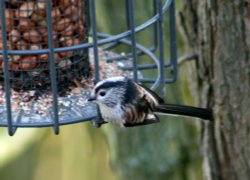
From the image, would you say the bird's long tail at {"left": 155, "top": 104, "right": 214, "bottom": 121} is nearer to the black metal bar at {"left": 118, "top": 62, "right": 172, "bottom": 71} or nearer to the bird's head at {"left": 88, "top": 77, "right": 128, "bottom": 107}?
the bird's head at {"left": 88, "top": 77, "right": 128, "bottom": 107}

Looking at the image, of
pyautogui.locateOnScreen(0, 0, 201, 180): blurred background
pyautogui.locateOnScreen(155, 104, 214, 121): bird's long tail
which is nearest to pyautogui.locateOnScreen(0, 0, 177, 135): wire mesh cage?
pyautogui.locateOnScreen(155, 104, 214, 121): bird's long tail

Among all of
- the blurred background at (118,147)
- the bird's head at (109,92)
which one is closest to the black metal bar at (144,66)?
the bird's head at (109,92)

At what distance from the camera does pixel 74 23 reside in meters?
3.71

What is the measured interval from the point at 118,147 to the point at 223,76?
1724mm

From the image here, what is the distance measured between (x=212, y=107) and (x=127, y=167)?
5.10 feet

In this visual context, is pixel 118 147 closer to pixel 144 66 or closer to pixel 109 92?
pixel 144 66

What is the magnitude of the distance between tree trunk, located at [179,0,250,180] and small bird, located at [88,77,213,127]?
443mm

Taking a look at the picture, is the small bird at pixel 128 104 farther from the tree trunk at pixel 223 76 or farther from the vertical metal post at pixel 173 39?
the tree trunk at pixel 223 76

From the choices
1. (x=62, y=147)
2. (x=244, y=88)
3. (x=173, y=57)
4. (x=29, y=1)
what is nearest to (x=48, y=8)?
(x=29, y=1)

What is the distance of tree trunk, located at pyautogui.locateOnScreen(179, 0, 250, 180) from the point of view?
3.86 metres

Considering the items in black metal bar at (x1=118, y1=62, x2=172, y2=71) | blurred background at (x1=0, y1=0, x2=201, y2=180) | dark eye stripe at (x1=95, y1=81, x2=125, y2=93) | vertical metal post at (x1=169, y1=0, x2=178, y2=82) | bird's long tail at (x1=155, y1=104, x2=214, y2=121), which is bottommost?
blurred background at (x1=0, y1=0, x2=201, y2=180)

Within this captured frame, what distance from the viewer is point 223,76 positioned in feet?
13.1

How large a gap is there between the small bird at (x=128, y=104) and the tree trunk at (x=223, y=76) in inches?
17.5

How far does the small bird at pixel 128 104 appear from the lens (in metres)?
3.33
